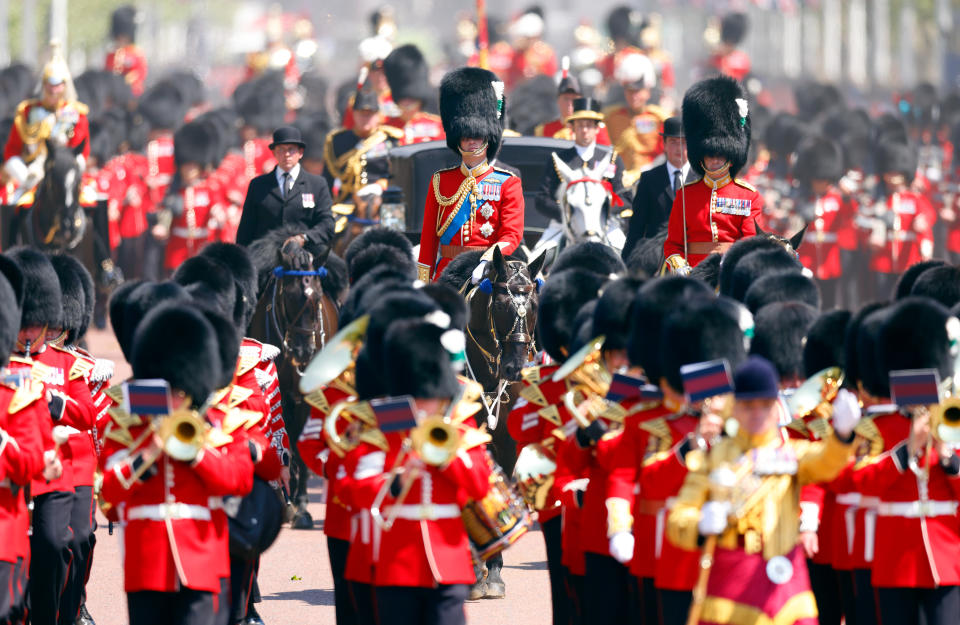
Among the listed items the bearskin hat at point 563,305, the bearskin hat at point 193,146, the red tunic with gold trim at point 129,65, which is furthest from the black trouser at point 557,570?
the red tunic with gold trim at point 129,65

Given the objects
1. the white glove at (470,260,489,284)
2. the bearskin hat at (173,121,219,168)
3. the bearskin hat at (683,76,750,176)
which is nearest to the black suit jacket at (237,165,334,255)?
the bearskin hat at (683,76,750,176)

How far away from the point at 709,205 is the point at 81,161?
7.37 m

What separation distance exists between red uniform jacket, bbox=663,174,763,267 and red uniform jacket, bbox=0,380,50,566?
3819 mm

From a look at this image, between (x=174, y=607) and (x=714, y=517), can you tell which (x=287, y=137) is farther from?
(x=714, y=517)

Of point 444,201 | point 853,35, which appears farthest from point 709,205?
point 853,35

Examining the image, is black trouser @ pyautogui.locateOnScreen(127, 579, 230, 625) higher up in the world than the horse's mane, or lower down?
lower down

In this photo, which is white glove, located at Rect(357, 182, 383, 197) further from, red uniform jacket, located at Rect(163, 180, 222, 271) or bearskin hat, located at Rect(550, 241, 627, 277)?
bearskin hat, located at Rect(550, 241, 627, 277)

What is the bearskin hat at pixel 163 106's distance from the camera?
23.3 meters

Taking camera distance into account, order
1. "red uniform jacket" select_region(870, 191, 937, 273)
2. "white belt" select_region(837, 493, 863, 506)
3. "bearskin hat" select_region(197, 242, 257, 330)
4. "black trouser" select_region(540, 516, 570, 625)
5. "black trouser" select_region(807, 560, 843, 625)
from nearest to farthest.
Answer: "white belt" select_region(837, 493, 863, 506), "black trouser" select_region(807, 560, 843, 625), "black trouser" select_region(540, 516, 570, 625), "bearskin hat" select_region(197, 242, 257, 330), "red uniform jacket" select_region(870, 191, 937, 273)

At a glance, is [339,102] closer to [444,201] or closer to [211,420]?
[444,201]

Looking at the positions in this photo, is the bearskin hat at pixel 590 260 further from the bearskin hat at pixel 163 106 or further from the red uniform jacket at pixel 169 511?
the bearskin hat at pixel 163 106

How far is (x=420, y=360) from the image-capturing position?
21.3ft

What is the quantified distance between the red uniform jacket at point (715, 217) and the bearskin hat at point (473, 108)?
105cm

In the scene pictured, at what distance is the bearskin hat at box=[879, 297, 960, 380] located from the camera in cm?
A: 665
